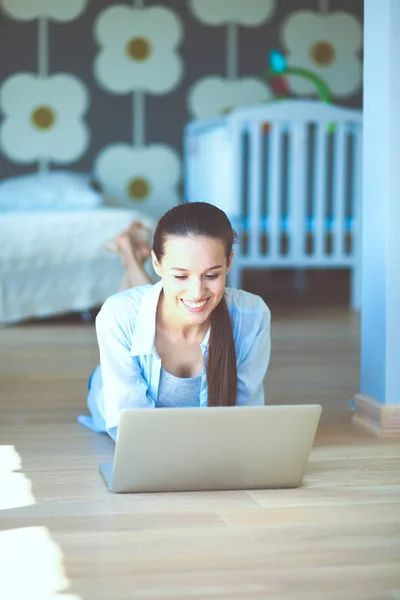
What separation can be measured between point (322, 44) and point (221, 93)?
662 mm

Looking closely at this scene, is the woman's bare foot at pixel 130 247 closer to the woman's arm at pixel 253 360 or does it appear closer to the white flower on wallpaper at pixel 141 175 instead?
the woman's arm at pixel 253 360

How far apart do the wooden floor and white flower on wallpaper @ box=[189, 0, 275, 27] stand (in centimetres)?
355

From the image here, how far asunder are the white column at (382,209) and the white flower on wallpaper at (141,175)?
330 cm

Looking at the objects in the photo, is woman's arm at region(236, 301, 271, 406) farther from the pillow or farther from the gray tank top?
the pillow

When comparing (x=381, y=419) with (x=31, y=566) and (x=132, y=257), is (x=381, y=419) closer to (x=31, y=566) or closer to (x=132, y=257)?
(x=132, y=257)

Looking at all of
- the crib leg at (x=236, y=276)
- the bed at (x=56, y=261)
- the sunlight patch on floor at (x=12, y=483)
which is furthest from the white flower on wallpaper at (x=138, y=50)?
the sunlight patch on floor at (x=12, y=483)

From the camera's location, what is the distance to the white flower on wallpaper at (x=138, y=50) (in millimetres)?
5227

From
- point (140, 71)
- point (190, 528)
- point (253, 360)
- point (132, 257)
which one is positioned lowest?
point (190, 528)

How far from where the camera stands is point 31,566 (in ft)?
4.04

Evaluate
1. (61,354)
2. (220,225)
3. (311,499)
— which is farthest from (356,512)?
(61,354)

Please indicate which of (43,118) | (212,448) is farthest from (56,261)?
(212,448)

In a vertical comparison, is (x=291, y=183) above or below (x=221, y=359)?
above

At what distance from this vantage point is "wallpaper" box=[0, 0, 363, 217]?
5.20 m

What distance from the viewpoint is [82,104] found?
5266mm
